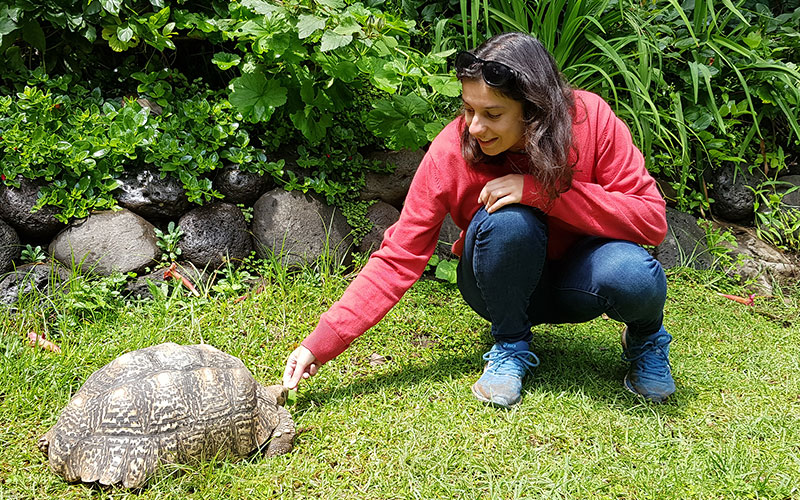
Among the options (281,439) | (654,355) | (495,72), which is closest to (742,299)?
(654,355)

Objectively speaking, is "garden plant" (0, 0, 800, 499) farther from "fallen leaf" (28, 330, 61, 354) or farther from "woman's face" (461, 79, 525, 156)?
"woman's face" (461, 79, 525, 156)

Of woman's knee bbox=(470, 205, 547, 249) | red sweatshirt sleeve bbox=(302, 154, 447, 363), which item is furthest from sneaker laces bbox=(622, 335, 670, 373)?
red sweatshirt sleeve bbox=(302, 154, 447, 363)

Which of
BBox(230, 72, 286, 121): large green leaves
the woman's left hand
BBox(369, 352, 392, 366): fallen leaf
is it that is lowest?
BBox(369, 352, 392, 366): fallen leaf

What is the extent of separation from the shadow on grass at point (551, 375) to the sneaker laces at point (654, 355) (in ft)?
0.42

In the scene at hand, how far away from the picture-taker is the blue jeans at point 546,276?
2459mm

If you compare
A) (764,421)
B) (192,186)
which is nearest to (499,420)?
(764,421)

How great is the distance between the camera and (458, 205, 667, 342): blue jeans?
2459 millimetres

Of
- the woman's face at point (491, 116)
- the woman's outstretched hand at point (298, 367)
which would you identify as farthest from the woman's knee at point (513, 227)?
the woman's outstretched hand at point (298, 367)

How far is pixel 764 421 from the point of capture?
2533mm

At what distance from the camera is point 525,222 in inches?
96.6

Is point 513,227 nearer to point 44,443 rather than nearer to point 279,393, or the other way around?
point 279,393

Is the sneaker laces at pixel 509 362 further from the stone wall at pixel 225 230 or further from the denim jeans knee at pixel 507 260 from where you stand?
the stone wall at pixel 225 230

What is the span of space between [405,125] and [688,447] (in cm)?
201

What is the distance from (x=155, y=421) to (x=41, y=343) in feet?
3.64
